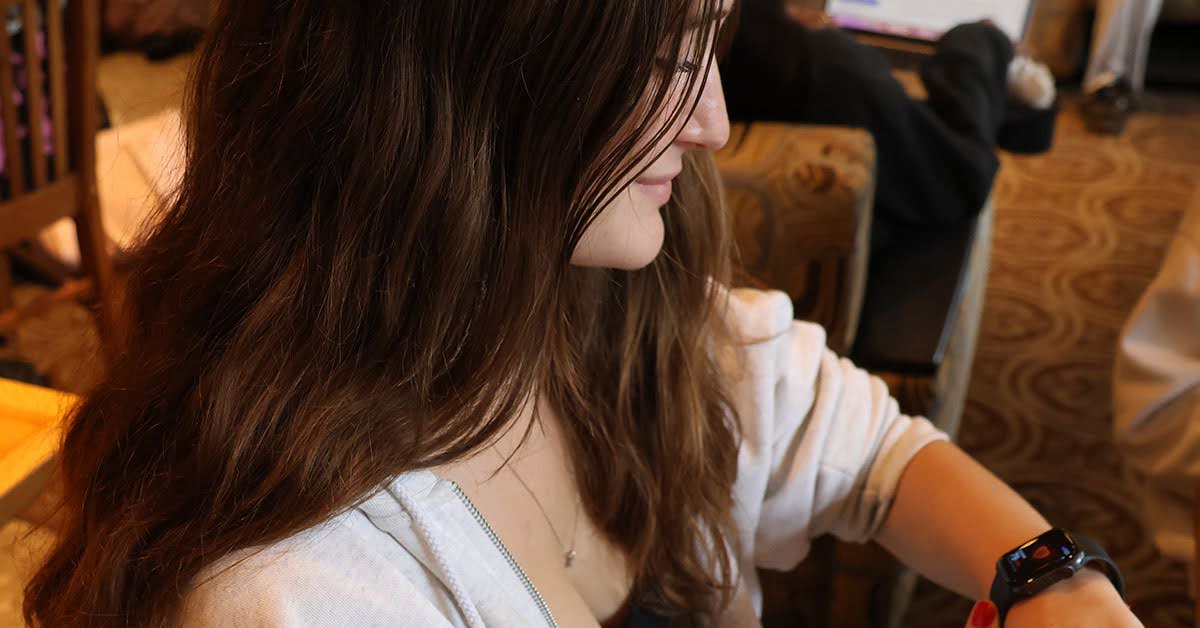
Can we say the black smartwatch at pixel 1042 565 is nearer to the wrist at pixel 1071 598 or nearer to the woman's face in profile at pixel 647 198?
the wrist at pixel 1071 598

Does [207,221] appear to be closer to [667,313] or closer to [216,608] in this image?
[216,608]

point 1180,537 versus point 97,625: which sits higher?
point 97,625

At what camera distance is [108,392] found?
628 millimetres

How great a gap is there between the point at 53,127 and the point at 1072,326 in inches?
83.8

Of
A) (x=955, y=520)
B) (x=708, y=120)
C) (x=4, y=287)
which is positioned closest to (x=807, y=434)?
(x=955, y=520)

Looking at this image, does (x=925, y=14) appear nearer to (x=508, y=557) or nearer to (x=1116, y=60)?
(x=1116, y=60)

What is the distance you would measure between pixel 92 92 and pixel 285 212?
4.87ft

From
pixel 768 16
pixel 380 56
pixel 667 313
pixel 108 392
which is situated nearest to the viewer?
pixel 380 56

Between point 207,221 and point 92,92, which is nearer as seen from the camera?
point 207,221

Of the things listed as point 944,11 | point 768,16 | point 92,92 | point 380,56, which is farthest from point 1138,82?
point 380,56

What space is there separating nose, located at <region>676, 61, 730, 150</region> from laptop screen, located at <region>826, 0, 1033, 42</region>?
6.50 feet

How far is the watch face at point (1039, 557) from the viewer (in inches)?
28.0

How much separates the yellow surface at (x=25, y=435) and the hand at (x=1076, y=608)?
676 millimetres

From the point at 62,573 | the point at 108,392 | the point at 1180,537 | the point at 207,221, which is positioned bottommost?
the point at 1180,537
